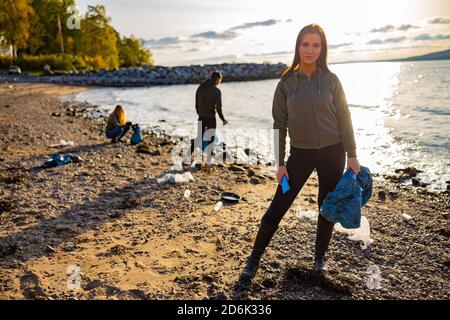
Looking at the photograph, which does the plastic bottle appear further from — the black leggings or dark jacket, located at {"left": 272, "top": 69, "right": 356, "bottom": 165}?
dark jacket, located at {"left": 272, "top": 69, "right": 356, "bottom": 165}

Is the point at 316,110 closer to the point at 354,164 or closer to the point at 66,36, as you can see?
the point at 354,164

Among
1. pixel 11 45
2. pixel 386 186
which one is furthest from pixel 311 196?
pixel 11 45

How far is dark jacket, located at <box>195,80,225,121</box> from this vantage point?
32.0 ft

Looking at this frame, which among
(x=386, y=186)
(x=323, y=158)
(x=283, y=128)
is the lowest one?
(x=386, y=186)

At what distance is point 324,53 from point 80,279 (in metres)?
3.86

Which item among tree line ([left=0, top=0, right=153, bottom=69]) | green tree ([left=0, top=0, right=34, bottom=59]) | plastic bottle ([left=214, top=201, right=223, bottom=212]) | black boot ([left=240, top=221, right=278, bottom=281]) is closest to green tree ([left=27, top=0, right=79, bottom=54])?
tree line ([left=0, top=0, right=153, bottom=69])

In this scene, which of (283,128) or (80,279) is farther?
(80,279)

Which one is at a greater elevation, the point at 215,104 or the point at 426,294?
the point at 215,104

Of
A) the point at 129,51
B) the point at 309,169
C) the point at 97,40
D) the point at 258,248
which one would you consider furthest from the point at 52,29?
the point at 309,169

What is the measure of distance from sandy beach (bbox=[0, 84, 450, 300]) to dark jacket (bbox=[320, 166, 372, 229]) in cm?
84

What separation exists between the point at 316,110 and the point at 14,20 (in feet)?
218
